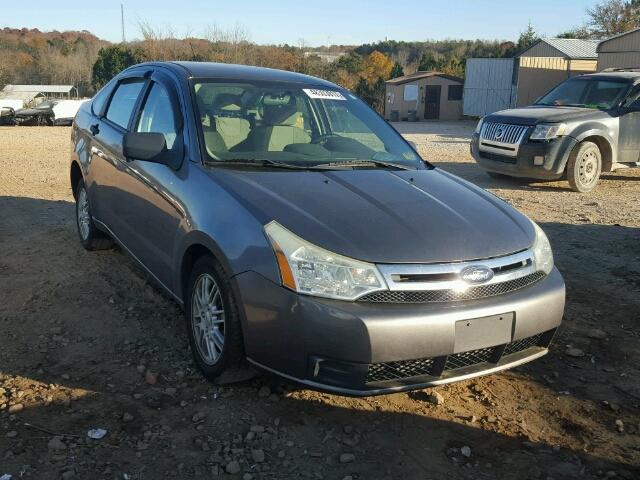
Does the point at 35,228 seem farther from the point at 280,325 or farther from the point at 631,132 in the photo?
the point at 631,132

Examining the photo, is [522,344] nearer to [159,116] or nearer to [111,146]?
[159,116]

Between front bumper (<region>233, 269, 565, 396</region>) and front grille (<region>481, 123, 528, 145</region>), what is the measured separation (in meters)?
7.42

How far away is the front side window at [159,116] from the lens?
4.10m

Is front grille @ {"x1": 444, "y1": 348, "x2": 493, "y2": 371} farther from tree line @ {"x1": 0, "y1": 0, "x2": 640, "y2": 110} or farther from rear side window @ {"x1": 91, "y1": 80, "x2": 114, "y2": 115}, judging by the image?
tree line @ {"x1": 0, "y1": 0, "x2": 640, "y2": 110}

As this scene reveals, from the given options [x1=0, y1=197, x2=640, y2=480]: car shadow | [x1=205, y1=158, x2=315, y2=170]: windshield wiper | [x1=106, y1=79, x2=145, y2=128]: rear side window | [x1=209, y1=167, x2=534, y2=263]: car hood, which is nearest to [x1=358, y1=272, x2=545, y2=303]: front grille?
[x1=209, y1=167, x2=534, y2=263]: car hood

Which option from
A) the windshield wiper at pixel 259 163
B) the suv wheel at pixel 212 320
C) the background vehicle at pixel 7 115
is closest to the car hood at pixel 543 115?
the windshield wiper at pixel 259 163

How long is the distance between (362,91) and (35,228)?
38.8 meters

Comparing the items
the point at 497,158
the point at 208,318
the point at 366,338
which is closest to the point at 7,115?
the point at 497,158

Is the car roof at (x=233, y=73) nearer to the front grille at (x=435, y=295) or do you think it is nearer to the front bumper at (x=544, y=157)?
the front grille at (x=435, y=295)

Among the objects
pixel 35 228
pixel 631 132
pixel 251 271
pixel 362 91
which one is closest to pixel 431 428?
pixel 251 271

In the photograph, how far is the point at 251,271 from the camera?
9.93ft

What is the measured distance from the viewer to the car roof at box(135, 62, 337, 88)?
4383 mm

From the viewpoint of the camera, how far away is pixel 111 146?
4898 millimetres

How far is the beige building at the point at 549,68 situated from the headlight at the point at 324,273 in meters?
31.9
